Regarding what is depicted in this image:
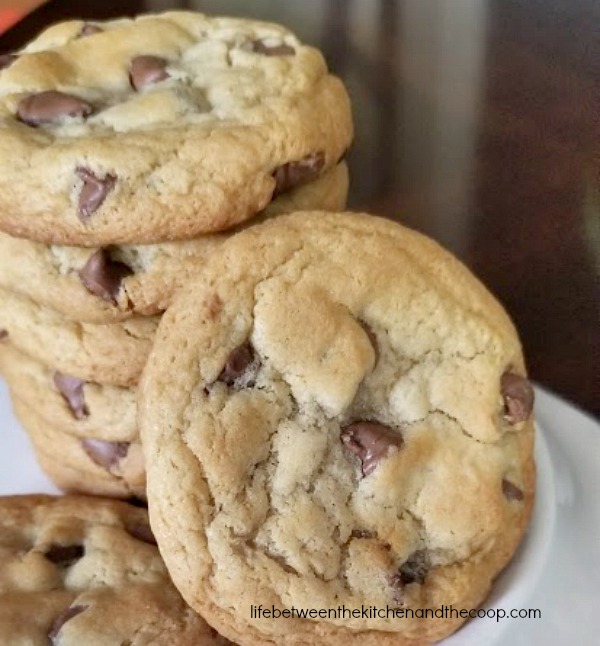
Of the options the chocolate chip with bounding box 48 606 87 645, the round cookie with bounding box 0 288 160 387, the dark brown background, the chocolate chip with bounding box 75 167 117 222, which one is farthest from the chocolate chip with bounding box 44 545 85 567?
the dark brown background

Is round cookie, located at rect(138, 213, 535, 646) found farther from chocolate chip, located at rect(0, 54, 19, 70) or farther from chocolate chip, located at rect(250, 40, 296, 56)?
chocolate chip, located at rect(0, 54, 19, 70)

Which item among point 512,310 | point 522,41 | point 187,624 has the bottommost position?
point 187,624

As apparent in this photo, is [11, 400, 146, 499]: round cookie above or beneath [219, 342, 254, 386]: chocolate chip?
beneath

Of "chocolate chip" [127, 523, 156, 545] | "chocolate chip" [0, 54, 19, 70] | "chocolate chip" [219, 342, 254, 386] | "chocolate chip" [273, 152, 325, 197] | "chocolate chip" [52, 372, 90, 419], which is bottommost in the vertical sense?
"chocolate chip" [127, 523, 156, 545]

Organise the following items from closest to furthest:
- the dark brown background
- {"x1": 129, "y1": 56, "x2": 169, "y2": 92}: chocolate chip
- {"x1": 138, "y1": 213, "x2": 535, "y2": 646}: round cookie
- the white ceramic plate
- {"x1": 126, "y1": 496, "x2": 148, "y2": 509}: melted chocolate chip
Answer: {"x1": 138, "y1": 213, "x2": 535, "y2": 646}: round cookie, the white ceramic plate, {"x1": 129, "y1": 56, "x2": 169, "y2": 92}: chocolate chip, {"x1": 126, "y1": 496, "x2": 148, "y2": 509}: melted chocolate chip, the dark brown background

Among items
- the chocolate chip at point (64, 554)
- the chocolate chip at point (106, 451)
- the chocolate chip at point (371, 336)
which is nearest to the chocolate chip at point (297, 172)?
the chocolate chip at point (371, 336)

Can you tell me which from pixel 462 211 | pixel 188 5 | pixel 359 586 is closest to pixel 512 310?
pixel 462 211

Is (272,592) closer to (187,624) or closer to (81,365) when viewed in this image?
(187,624)
